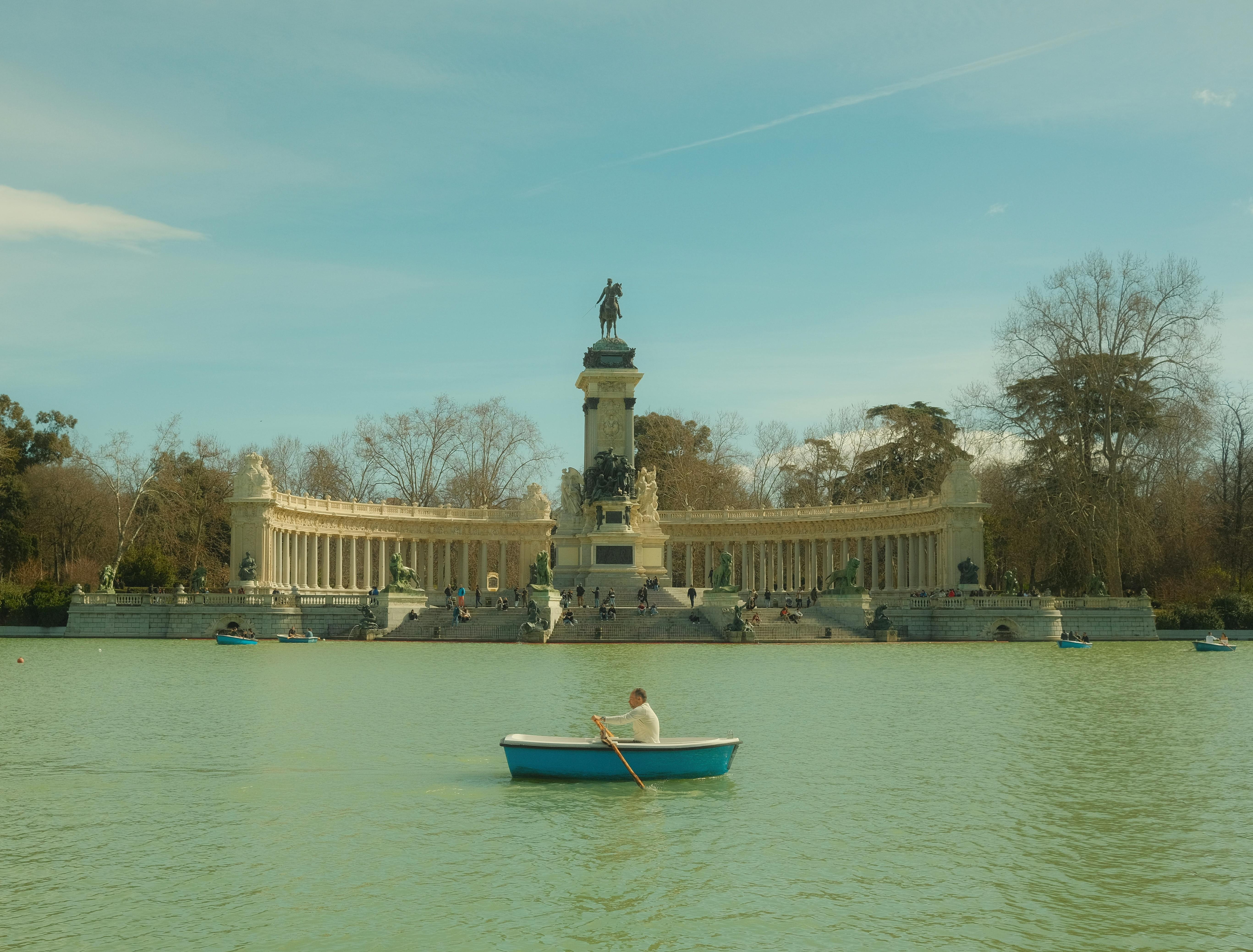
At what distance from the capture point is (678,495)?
89750mm

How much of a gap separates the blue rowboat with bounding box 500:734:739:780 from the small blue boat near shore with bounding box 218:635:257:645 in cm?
3197

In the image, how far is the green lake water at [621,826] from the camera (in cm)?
1113

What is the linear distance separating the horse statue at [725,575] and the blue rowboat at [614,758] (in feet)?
111

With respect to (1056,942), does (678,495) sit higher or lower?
higher

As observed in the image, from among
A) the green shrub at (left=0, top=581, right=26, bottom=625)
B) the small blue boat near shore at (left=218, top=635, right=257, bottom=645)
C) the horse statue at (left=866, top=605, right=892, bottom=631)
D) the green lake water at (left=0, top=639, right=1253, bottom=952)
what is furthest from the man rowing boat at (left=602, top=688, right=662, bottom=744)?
the green shrub at (left=0, top=581, right=26, bottom=625)

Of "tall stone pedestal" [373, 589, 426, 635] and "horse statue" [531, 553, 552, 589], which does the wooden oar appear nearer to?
"horse statue" [531, 553, 552, 589]

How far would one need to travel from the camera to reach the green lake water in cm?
1113

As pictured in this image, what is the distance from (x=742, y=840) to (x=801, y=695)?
→ 14.1 meters

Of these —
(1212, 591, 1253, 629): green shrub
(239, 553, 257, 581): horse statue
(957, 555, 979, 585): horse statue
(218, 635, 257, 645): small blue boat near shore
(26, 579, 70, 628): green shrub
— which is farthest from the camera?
(957, 555, 979, 585): horse statue

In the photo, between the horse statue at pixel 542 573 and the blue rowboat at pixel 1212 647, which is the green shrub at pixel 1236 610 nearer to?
the blue rowboat at pixel 1212 647

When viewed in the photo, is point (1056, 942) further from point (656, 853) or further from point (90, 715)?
point (90, 715)

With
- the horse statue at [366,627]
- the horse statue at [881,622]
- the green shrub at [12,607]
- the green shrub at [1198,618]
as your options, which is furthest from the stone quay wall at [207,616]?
the green shrub at [1198,618]

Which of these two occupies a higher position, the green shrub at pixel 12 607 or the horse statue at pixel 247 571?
the horse statue at pixel 247 571

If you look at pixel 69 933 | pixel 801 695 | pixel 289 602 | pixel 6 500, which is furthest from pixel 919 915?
pixel 6 500
